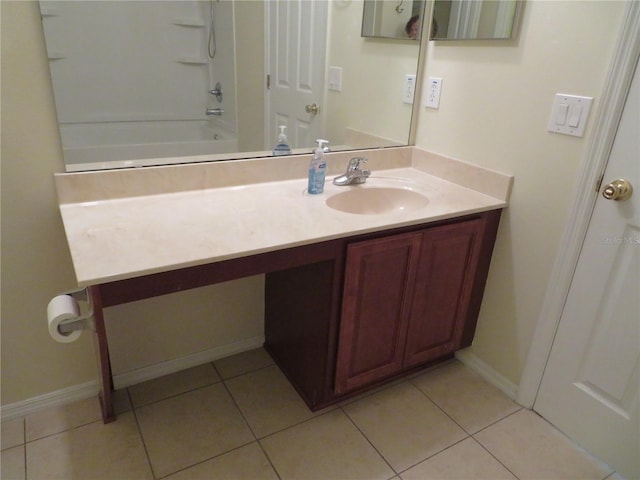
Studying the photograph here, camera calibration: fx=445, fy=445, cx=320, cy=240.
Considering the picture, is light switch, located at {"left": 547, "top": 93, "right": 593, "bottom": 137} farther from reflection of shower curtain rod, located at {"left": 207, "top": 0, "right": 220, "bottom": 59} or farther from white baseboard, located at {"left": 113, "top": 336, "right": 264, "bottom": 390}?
white baseboard, located at {"left": 113, "top": 336, "right": 264, "bottom": 390}

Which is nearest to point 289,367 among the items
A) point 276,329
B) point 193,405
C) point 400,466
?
point 276,329

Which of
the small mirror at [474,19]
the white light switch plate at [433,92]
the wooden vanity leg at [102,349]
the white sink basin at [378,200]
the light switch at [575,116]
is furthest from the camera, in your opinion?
the white light switch plate at [433,92]

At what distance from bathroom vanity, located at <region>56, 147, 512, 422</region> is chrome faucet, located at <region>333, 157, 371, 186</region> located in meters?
0.05

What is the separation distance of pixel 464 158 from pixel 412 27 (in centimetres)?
61

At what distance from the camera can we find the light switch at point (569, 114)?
139 cm

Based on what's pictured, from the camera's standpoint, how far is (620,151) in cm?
133

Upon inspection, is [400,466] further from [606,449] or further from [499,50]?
[499,50]

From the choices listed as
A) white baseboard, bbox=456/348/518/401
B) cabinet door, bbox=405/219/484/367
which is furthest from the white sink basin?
white baseboard, bbox=456/348/518/401

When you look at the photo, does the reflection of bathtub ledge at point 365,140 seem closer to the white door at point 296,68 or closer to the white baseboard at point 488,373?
the white door at point 296,68

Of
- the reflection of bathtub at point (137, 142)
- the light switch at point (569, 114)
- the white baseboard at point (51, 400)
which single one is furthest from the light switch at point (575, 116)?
the white baseboard at point (51, 400)

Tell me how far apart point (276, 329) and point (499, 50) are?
1.39m

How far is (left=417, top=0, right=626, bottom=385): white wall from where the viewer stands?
1.38m

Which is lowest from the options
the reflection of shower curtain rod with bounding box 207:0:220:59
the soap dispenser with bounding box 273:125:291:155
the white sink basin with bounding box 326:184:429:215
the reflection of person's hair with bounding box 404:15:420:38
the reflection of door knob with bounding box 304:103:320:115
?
the white sink basin with bounding box 326:184:429:215

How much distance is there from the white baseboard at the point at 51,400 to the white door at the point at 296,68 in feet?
3.87
